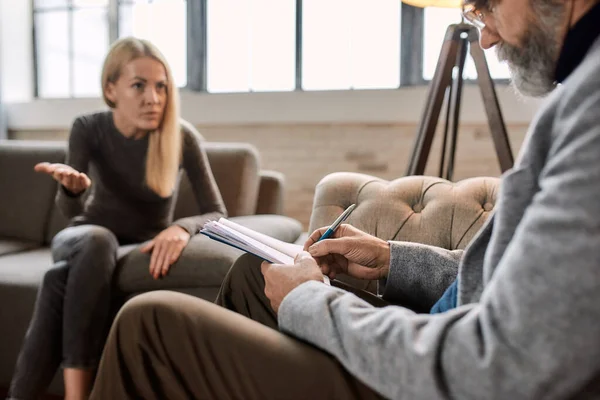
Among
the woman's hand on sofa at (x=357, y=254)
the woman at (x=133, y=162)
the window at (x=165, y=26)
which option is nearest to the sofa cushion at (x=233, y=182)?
the woman at (x=133, y=162)

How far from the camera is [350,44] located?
3143 mm

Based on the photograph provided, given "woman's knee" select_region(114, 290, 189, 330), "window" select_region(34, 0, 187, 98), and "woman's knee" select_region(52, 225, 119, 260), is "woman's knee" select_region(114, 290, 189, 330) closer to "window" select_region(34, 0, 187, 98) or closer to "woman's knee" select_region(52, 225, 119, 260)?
"woman's knee" select_region(52, 225, 119, 260)

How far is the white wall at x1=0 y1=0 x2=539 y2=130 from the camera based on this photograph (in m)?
2.73

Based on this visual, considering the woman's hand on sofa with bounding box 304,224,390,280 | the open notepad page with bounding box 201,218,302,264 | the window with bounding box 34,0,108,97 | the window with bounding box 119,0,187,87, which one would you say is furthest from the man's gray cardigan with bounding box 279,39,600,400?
the window with bounding box 34,0,108,97

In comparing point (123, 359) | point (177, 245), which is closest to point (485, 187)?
point (177, 245)

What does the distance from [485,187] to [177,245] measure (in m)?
0.89

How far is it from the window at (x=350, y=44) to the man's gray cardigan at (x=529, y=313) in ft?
8.33

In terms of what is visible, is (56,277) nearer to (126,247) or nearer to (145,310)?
(126,247)

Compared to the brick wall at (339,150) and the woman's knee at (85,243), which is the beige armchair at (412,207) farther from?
the brick wall at (339,150)

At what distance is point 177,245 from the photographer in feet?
5.69

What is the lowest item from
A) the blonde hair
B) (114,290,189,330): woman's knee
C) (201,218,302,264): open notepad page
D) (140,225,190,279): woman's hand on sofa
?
(140,225,190,279): woman's hand on sofa

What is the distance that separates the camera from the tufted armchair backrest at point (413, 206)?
151 cm

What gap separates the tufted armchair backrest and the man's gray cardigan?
88 cm

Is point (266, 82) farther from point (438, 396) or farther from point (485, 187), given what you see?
point (438, 396)
